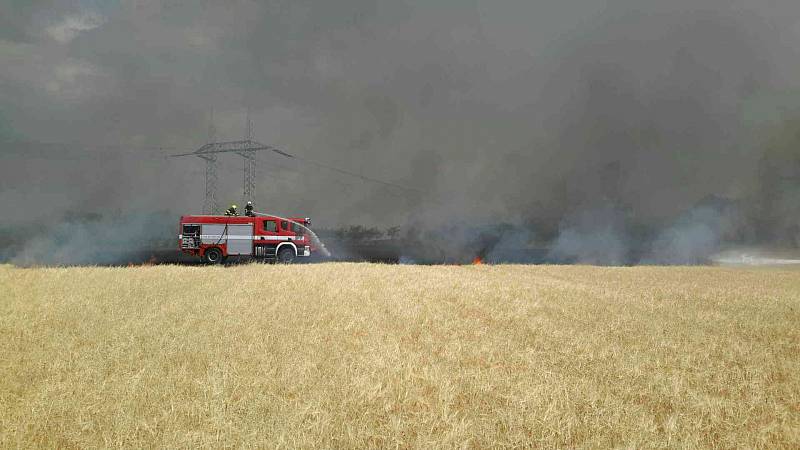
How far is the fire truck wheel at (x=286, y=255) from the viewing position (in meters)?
42.3

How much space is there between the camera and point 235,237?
4150 centimetres

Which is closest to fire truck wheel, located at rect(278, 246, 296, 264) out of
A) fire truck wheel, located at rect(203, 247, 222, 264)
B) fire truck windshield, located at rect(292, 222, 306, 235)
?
fire truck windshield, located at rect(292, 222, 306, 235)

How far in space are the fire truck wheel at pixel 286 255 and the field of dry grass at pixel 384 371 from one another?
21685 mm

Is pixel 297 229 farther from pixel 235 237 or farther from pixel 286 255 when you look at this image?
pixel 235 237

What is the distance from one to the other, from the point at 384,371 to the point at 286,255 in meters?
34.0

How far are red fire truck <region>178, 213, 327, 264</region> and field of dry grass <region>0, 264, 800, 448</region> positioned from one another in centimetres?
2057

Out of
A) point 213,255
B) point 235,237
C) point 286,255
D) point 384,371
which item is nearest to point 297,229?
point 286,255

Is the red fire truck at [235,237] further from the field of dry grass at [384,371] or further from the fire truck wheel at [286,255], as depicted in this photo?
the field of dry grass at [384,371]

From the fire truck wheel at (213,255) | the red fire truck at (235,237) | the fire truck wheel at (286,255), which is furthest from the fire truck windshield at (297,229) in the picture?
the fire truck wheel at (213,255)

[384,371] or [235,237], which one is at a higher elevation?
[235,237]

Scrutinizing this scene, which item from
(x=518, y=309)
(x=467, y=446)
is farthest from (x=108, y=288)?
(x=467, y=446)

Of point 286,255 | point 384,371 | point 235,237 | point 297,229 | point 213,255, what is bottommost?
point 384,371

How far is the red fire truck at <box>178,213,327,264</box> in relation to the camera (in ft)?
135

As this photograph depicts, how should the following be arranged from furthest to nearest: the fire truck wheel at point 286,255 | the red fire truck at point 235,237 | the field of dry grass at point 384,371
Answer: the fire truck wheel at point 286,255, the red fire truck at point 235,237, the field of dry grass at point 384,371
